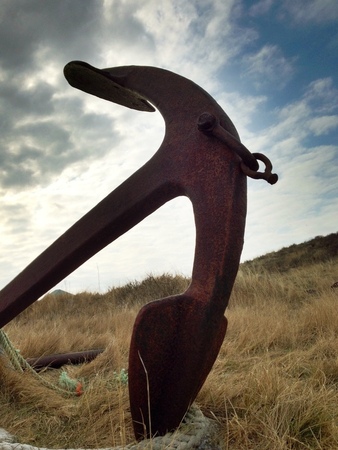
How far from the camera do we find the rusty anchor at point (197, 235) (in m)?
1.20

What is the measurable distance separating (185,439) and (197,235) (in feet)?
2.14

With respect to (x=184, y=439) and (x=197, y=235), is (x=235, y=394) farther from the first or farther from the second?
(x=197, y=235)

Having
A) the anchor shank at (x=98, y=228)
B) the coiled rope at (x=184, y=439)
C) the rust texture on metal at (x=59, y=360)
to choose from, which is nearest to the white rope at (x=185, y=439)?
the coiled rope at (x=184, y=439)

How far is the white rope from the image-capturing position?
4.13 feet

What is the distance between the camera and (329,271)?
1020cm

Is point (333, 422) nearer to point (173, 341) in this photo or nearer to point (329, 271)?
point (173, 341)

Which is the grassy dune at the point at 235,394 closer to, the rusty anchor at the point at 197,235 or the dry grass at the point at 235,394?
the dry grass at the point at 235,394

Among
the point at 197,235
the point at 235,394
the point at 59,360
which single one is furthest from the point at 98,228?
the point at 59,360

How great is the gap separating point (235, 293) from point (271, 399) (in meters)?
5.53

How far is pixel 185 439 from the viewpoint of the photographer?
1.30 metres

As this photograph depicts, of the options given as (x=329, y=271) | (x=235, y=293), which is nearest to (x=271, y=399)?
(x=235, y=293)

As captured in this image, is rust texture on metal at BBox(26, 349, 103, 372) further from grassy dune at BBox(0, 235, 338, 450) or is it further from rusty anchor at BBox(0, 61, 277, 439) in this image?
rusty anchor at BBox(0, 61, 277, 439)

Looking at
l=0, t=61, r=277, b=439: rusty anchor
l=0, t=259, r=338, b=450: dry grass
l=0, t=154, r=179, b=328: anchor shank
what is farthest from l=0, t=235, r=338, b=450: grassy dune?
→ l=0, t=154, r=179, b=328: anchor shank

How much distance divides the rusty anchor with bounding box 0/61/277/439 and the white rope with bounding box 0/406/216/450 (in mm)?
42
